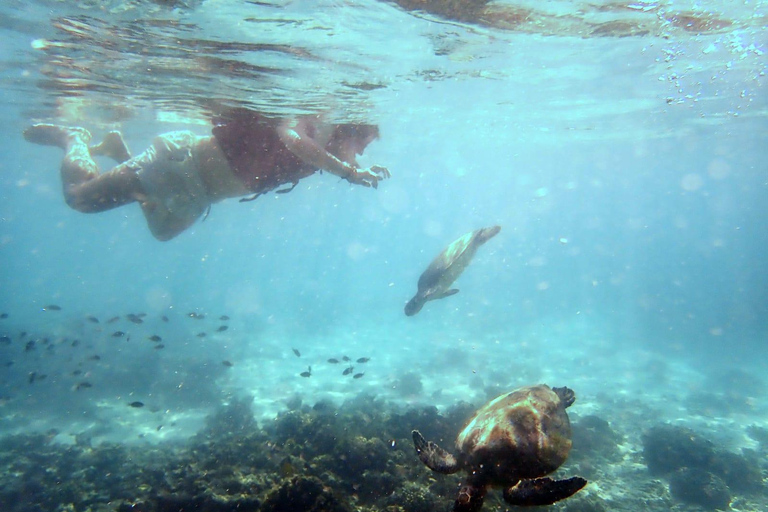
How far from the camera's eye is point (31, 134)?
8.47 meters

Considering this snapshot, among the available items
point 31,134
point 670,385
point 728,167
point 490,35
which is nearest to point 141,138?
point 31,134

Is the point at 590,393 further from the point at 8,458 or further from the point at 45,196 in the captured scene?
the point at 45,196

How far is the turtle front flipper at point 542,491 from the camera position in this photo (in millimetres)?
3172

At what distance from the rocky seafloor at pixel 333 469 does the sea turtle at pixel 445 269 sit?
2.77 meters

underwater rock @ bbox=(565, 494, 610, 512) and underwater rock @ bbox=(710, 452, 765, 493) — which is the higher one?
underwater rock @ bbox=(565, 494, 610, 512)

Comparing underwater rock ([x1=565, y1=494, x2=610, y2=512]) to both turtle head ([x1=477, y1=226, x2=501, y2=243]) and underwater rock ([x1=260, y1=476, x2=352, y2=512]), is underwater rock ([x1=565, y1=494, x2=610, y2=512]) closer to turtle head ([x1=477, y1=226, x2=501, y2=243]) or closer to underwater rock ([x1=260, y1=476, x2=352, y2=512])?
underwater rock ([x1=260, y1=476, x2=352, y2=512])

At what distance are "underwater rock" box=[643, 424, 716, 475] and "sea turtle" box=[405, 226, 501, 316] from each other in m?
→ 9.14

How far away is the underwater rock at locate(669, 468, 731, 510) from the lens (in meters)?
9.48

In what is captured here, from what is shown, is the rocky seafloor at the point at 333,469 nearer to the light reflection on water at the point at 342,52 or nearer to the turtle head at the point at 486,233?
the turtle head at the point at 486,233

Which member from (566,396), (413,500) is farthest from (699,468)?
(413,500)

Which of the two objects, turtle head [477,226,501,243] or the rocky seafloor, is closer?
the rocky seafloor

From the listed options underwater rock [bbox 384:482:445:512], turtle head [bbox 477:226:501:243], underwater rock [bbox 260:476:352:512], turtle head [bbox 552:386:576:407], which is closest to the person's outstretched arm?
turtle head [bbox 477:226:501:243]

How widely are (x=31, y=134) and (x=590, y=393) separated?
2229cm

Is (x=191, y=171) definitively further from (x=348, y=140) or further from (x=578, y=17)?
(x=578, y=17)
